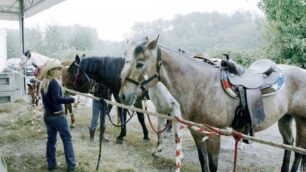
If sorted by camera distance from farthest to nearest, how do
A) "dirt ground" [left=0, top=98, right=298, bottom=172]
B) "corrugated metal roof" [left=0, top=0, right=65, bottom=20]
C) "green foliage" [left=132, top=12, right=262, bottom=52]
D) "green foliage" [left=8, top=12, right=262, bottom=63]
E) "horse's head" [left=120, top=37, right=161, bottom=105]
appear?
"green foliage" [left=132, top=12, right=262, bottom=52] < "green foliage" [left=8, top=12, right=262, bottom=63] < "corrugated metal roof" [left=0, top=0, right=65, bottom=20] < "dirt ground" [left=0, top=98, right=298, bottom=172] < "horse's head" [left=120, top=37, right=161, bottom=105]

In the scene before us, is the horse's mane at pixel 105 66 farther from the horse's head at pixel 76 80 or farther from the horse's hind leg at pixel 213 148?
the horse's hind leg at pixel 213 148

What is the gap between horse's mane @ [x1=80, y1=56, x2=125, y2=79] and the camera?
16.4 ft

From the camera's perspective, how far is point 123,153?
5141 millimetres

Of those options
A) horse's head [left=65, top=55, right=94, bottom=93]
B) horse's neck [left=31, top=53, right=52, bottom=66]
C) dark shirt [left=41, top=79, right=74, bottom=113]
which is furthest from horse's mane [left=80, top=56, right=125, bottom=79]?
horse's neck [left=31, top=53, right=52, bottom=66]

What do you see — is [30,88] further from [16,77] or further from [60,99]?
[60,99]

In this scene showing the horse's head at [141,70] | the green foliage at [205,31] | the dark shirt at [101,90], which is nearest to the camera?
the horse's head at [141,70]

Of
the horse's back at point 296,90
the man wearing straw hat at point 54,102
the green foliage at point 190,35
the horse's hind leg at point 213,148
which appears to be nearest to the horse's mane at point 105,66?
the man wearing straw hat at point 54,102

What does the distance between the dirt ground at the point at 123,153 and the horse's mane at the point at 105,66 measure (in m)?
1.29

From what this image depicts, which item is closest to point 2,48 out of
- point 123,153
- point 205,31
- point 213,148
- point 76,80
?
point 76,80

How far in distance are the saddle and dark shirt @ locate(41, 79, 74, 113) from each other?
2.03m

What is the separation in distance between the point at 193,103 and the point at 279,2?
6476mm

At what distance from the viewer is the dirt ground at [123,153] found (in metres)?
4.45

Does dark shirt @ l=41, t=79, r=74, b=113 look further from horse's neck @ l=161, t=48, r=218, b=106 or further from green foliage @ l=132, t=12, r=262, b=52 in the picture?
green foliage @ l=132, t=12, r=262, b=52

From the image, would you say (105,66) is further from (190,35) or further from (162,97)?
(190,35)
